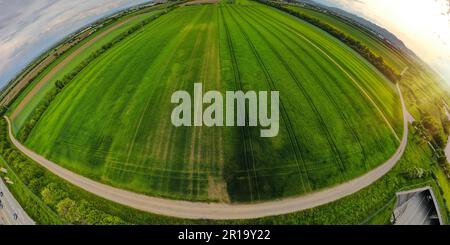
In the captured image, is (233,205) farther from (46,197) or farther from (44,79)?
(44,79)

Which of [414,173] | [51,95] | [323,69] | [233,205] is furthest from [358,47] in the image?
[51,95]

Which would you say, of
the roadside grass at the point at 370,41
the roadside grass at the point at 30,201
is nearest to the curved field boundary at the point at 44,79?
the roadside grass at the point at 30,201

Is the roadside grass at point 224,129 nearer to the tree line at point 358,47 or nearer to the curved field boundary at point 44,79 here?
the tree line at point 358,47

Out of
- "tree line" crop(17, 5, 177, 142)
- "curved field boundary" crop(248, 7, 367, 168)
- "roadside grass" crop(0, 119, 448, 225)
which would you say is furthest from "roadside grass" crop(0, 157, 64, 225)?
"curved field boundary" crop(248, 7, 367, 168)

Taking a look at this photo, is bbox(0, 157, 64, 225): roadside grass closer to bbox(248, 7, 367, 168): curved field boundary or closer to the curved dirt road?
the curved dirt road

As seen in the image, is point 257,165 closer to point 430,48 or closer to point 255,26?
point 255,26

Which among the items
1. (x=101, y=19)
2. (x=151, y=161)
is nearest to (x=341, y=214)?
(x=151, y=161)
